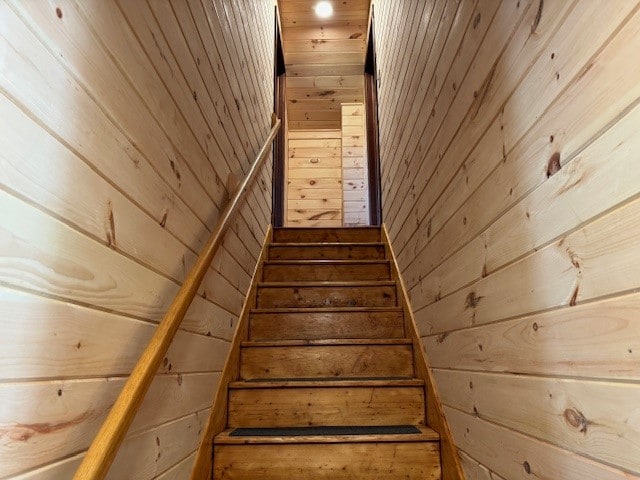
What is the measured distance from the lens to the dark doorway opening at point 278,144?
4.09 metres

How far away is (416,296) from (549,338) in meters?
1.29

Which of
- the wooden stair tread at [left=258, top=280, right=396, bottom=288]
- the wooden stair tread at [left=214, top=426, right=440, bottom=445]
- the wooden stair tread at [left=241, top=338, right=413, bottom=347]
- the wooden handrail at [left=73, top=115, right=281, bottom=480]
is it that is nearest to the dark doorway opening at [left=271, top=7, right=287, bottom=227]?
the wooden stair tread at [left=258, top=280, right=396, bottom=288]

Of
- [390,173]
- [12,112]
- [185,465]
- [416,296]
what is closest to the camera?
[12,112]

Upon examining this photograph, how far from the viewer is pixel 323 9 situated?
4.39 metres

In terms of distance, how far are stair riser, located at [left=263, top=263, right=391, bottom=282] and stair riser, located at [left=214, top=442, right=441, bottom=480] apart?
1.42m

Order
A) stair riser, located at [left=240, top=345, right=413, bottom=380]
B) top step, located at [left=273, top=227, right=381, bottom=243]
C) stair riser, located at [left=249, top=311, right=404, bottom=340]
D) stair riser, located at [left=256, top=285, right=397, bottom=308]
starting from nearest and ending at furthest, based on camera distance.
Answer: stair riser, located at [left=240, top=345, right=413, bottom=380] < stair riser, located at [left=249, top=311, right=404, bottom=340] < stair riser, located at [left=256, top=285, right=397, bottom=308] < top step, located at [left=273, top=227, right=381, bottom=243]

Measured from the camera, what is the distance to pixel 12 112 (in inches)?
25.7

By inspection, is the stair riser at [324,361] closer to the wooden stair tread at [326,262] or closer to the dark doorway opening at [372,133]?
the wooden stair tread at [326,262]

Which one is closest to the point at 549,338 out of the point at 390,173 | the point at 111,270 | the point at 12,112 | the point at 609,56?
the point at 609,56

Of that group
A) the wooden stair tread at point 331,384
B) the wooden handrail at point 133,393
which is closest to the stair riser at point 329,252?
the wooden stair tread at point 331,384

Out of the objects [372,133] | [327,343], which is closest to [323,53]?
[372,133]

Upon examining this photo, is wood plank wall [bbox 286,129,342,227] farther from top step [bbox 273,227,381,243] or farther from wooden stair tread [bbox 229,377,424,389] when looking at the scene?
wooden stair tread [bbox 229,377,424,389]

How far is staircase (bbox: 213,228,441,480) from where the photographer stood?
168 centimetres

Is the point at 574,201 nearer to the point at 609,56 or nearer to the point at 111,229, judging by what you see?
the point at 609,56
